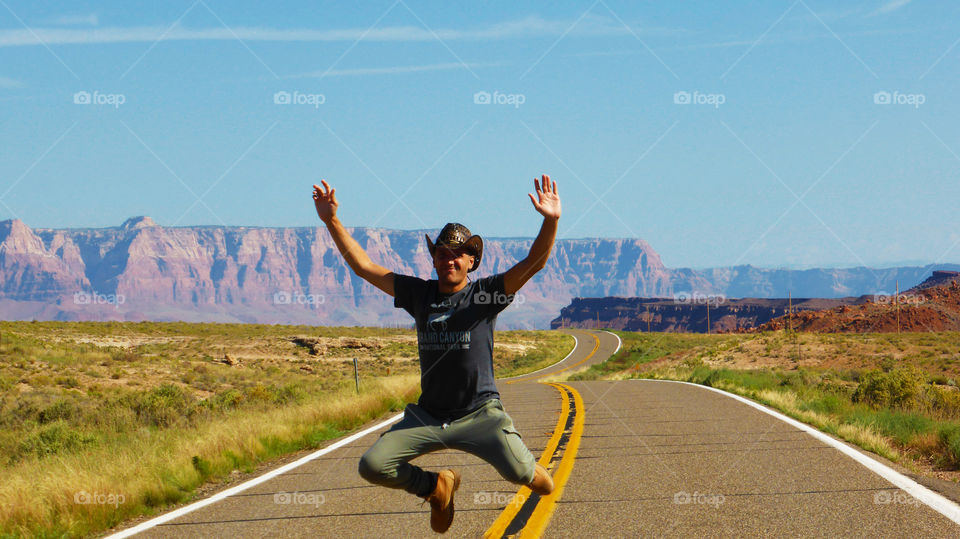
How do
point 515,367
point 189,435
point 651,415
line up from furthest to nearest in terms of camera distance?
point 515,367 < point 651,415 < point 189,435

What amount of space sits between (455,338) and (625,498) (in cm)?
292

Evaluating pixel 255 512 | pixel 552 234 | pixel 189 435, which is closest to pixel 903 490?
pixel 552 234

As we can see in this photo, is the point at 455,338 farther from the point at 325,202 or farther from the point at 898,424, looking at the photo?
the point at 898,424

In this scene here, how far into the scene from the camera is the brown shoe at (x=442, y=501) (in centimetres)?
540

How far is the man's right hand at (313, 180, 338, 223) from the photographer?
5555mm

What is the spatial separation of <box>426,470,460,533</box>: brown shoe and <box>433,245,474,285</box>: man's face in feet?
4.37

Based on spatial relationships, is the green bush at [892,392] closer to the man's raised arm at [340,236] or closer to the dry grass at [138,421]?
the dry grass at [138,421]

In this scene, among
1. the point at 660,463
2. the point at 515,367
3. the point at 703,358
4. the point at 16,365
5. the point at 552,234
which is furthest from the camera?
the point at 515,367

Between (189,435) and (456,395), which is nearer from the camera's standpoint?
(456,395)

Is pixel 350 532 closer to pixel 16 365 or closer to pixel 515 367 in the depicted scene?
pixel 16 365

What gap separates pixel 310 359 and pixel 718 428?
48.9 m

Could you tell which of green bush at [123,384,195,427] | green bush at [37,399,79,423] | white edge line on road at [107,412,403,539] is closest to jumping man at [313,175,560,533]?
white edge line on road at [107,412,403,539]

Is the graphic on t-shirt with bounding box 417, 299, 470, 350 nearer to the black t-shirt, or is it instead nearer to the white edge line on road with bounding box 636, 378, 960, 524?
the black t-shirt

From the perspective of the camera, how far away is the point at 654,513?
6469 millimetres
